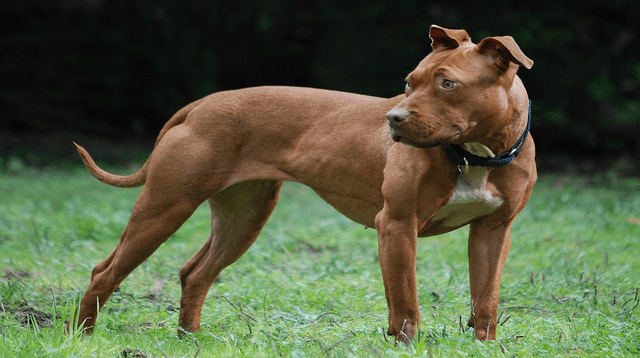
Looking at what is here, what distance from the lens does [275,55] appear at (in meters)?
17.7

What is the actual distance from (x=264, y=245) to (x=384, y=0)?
363 inches

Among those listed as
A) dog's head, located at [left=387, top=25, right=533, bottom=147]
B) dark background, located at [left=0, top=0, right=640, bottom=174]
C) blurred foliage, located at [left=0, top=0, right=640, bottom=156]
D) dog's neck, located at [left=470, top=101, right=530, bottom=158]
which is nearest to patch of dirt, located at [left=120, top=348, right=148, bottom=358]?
dog's head, located at [left=387, top=25, right=533, bottom=147]

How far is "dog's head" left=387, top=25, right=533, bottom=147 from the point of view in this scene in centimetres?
309

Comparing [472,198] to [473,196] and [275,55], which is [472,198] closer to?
[473,196]

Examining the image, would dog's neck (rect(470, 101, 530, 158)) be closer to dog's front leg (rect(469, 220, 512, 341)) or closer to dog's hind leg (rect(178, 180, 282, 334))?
dog's front leg (rect(469, 220, 512, 341))

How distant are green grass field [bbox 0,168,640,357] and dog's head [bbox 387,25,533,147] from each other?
100 centimetres

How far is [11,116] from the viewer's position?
52.6ft

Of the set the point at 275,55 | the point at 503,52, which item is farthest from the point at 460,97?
the point at 275,55

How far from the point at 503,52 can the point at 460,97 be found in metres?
0.29

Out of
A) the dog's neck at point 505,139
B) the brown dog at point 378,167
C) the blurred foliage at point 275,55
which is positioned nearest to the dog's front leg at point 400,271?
the brown dog at point 378,167

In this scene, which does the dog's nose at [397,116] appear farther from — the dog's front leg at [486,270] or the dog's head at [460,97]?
the dog's front leg at [486,270]

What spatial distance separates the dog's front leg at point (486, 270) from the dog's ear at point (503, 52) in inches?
39.1

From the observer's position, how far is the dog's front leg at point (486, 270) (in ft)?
12.2

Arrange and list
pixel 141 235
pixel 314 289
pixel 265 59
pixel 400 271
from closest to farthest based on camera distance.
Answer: pixel 400 271 < pixel 141 235 < pixel 314 289 < pixel 265 59
